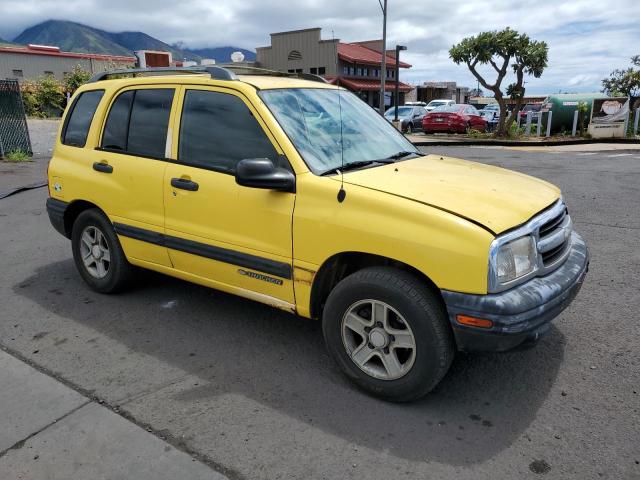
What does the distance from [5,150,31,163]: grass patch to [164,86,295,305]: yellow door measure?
39.0ft

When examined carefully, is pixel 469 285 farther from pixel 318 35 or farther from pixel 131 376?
pixel 318 35

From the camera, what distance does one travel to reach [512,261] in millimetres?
2740

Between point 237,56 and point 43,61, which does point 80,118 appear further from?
point 43,61

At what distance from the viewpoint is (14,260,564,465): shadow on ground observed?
2791 millimetres

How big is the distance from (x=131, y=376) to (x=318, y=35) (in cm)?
4406

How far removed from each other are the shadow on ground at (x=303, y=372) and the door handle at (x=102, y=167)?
41.4 inches

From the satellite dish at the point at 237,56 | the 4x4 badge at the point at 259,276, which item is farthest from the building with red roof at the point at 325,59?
Answer: the 4x4 badge at the point at 259,276

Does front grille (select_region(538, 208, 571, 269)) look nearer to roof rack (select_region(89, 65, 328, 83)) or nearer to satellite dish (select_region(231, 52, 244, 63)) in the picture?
roof rack (select_region(89, 65, 328, 83))

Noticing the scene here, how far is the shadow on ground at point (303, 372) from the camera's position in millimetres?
2791

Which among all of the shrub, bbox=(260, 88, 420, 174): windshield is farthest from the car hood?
the shrub

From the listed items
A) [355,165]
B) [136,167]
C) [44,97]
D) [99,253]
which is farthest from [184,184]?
[44,97]

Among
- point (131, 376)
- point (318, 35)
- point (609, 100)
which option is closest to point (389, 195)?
point (131, 376)

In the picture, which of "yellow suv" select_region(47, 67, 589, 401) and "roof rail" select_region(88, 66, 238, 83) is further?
"roof rail" select_region(88, 66, 238, 83)

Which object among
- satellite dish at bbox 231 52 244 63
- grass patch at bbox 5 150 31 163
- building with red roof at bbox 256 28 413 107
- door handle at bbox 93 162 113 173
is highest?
building with red roof at bbox 256 28 413 107
